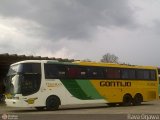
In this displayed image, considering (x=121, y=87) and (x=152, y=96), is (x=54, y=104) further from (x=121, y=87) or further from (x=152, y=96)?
(x=152, y=96)

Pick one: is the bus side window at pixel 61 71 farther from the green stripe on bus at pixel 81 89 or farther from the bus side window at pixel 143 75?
the bus side window at pixel 143 75

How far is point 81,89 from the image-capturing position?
27.5m

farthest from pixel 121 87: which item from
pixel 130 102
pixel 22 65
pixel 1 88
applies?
pixel 1 88

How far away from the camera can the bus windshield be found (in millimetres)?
24578

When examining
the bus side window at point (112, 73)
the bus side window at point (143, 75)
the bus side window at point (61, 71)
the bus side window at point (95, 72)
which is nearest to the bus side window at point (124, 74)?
the bus side window at point (112, 73)

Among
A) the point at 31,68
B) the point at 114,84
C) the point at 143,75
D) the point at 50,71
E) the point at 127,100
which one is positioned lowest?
the point at 127,100

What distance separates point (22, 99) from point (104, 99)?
273 inches

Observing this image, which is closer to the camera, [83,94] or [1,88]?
[83,94]

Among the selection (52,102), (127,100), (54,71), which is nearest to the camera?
(52,102)

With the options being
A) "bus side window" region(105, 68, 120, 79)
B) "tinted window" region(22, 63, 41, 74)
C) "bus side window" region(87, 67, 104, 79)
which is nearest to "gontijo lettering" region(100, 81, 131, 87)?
"bus side window" region(105, 68, 120, 79)

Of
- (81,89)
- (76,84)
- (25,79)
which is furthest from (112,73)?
(25,79)

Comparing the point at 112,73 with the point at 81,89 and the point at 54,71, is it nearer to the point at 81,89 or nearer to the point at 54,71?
the point at 81,89

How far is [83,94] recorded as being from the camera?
27.7 meters

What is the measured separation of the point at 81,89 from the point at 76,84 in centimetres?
57
